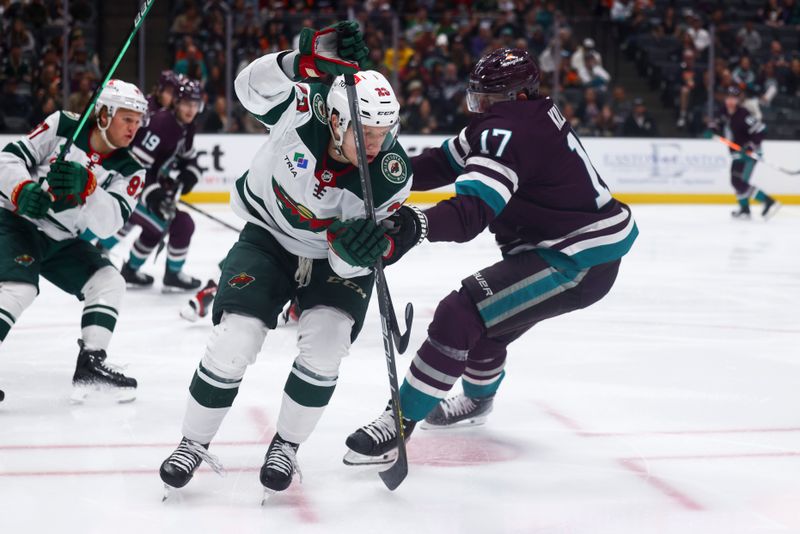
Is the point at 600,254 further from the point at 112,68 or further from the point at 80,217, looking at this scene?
the point at 80,217

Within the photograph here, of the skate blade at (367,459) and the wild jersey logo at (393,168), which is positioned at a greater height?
the wild jersey logo at (393,168)

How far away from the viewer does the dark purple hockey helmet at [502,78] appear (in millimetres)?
2648

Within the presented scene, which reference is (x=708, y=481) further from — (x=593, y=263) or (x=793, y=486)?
(x=593, y=263)

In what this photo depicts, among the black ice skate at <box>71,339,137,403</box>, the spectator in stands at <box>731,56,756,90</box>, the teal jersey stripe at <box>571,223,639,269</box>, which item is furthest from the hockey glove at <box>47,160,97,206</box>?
the spectator in stands at <box>731,56,756,90</box>

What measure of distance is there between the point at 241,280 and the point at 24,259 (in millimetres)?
1063

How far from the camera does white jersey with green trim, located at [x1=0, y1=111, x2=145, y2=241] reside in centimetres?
311

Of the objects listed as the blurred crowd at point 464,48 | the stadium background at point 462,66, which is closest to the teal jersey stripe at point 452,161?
the stadium background at point 462,66

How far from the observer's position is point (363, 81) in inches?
90.3

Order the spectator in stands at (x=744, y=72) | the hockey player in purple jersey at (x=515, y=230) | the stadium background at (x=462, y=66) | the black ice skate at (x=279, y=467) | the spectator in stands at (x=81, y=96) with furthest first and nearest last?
the spectator in stands at (x=744, y=72) → the stadium background at (x=462, y=66) → the spectator in stands at (x=81, y=96) → the hockey player in purple jersey at (x=515, y=230) → the black ice skate at (x=279, y=467)

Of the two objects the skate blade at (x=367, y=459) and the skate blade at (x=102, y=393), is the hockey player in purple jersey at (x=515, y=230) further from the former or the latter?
the skate blade at (x=102, y=393)

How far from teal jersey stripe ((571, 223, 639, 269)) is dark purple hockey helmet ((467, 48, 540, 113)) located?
45 cm

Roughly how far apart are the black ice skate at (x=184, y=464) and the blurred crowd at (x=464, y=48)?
7.54 metres

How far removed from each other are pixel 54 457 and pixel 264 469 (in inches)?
26.1

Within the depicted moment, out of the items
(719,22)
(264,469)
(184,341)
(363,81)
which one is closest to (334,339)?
(264,469)
